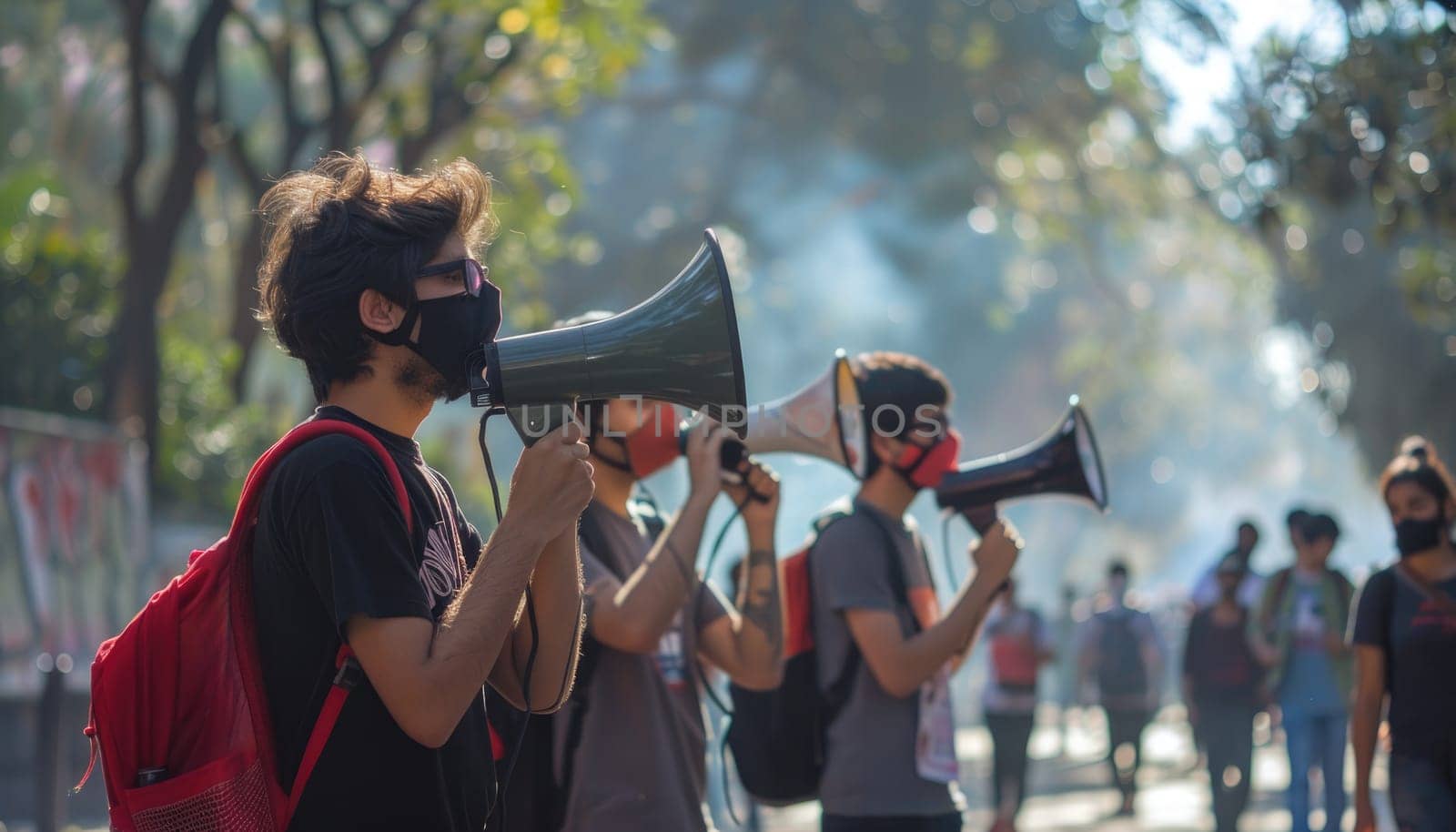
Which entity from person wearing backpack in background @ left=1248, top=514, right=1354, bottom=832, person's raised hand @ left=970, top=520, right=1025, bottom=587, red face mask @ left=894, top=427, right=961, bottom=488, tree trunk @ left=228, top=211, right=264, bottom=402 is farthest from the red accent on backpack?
tree trunk @ left=228, top=211, right=264, bottom=402

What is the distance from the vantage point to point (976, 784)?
15109 millimetres

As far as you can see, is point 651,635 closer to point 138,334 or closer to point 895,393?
point 895,393

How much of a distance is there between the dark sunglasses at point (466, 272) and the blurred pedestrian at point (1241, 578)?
7.85 metres

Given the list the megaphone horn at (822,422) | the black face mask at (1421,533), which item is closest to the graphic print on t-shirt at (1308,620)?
the black face mask at (1421,533)

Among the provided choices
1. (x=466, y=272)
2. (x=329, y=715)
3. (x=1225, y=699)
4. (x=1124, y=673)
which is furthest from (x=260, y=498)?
(x=1124, y=673)

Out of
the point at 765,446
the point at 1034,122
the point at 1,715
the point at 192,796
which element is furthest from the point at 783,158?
the point at 192,796

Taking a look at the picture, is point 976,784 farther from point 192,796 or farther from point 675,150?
point 675,150

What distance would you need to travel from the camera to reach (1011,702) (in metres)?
10.2

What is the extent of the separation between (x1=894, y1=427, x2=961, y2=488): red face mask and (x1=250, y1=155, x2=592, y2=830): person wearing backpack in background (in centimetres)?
191

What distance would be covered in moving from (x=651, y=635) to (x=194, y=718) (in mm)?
1470

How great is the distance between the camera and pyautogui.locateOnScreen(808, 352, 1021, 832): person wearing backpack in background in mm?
4023

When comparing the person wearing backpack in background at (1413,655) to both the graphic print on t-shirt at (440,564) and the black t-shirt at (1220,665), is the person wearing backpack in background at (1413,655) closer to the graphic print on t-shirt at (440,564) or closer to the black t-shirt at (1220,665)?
the graphic print on t-shirt at (440,564)

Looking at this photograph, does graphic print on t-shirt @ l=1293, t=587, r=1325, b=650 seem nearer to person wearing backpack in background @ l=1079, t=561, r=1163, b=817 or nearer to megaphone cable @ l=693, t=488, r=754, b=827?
person wearing backpack in background @ l=1079, t=561, r=1163, b=817

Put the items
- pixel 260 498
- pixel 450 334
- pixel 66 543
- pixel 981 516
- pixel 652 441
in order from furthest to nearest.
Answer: pixel 66 543 < pixel 981 516 < pixel 652 441 < pixel 450 334 < pixel 260 498
